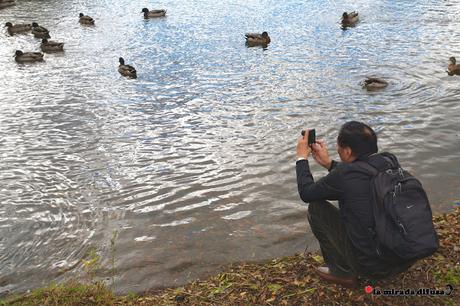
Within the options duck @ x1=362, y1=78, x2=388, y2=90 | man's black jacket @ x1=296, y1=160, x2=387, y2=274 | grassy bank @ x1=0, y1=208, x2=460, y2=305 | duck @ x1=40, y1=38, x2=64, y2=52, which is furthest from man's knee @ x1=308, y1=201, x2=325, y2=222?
duck @ x1=40, y1=38, x2=64, y2=52

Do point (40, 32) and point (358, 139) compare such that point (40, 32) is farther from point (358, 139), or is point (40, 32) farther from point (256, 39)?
point (358, 139)

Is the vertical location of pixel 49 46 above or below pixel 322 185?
above

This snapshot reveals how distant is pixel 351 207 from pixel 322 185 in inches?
15.5

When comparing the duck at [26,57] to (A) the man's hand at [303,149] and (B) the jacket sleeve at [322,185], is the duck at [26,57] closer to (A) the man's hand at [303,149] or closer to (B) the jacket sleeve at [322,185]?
(A) the man's hand at [303,149]

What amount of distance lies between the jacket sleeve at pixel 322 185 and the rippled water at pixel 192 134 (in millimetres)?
2491

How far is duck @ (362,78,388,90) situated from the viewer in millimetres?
14047

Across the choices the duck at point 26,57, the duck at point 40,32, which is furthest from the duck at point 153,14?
the duck at point 26,57

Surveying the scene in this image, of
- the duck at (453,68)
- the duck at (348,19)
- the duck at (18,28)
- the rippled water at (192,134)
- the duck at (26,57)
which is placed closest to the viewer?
the rippled water at (192,134)

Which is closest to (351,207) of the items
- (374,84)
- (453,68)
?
(374,84)

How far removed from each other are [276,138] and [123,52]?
12002mm

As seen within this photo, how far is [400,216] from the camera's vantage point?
13.9 ft

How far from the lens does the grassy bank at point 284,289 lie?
5141mm

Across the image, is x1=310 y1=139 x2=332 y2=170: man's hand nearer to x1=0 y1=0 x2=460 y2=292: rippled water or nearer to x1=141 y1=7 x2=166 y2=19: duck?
x1=0 y1=0 x2=460 y2=292: rippled water

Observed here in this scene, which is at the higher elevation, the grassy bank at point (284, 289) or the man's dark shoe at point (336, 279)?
the man's dark shoe at point (336, 279)
